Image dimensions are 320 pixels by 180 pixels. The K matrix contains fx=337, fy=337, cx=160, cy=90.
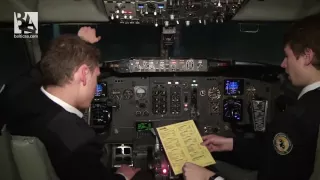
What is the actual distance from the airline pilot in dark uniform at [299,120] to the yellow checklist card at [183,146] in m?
0.23

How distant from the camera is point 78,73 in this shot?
176 centimetres

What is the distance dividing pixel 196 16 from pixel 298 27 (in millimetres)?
962

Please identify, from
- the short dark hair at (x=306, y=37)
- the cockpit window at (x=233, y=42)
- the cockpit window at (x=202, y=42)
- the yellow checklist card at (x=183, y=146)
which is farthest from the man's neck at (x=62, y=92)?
the cockpit window at (x=233, y=42)

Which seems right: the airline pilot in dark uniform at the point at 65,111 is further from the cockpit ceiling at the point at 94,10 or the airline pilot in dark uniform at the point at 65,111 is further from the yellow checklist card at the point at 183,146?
the cockpit ceiling at the point at 94,10

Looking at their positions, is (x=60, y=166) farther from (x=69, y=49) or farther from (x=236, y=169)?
(x=236, y=169)

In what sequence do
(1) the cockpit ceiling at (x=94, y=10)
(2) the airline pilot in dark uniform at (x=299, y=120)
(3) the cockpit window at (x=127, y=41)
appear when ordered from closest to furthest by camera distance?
1. (2) the airline pilot in dark uniform at (x=299, y=120)
2. (1) the cockpit ceiling at (x=94, y=10)
3. (3) the cockpit window at (x=127, y=41)

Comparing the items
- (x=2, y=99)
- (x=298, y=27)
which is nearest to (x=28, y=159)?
(x=2, y=99)

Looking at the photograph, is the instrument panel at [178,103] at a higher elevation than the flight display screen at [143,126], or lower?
higher

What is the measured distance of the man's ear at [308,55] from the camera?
1816 millimetres

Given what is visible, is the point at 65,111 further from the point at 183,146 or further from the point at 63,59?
the point at 183,146

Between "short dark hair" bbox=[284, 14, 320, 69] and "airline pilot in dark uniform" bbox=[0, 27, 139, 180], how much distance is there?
1106mm

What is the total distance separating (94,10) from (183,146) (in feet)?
4.33

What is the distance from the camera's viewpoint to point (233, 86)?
318 centimetres

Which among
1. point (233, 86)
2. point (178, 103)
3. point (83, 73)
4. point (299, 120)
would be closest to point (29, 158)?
point (83, 73)
